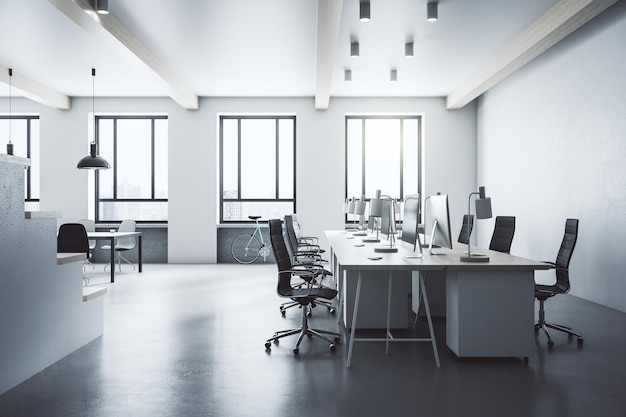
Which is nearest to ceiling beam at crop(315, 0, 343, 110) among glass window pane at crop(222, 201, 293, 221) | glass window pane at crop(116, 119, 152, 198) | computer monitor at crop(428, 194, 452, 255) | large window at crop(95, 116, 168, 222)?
computer monitor at crop(428, 194, 452, 255)

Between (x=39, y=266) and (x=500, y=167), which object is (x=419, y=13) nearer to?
(x=500, y=167)

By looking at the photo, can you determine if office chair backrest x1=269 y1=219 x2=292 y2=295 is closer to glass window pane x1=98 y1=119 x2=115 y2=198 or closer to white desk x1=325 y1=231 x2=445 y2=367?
white desk x1=325 y1=231 x2=445 y2=367

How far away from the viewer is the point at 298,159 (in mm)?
9609

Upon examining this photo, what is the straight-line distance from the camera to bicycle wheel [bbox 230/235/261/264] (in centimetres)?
967

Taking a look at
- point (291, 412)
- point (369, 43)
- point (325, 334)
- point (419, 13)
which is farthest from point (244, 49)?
point (291, 412)

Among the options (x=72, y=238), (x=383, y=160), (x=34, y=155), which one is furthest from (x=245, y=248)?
(x=34, y=155)

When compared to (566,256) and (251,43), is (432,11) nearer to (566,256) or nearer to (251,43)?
(251,43)

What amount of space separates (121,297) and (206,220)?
3.69 meters

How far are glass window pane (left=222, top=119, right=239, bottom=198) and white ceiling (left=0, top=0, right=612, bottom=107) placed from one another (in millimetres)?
1067

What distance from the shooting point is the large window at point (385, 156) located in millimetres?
9969

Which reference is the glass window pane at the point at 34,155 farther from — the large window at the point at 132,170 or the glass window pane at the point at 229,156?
the glass window pane at the point at 229,156

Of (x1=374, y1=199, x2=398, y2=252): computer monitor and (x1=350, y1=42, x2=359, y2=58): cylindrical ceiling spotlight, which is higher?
(x1=350, y1=42, x2=359, y2=58): cylindrical ceiling spotlight

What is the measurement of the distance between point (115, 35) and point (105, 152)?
478cm

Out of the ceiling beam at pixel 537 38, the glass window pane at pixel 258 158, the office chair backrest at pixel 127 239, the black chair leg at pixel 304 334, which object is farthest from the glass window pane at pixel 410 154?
the black chair leg at pixel 304 334
